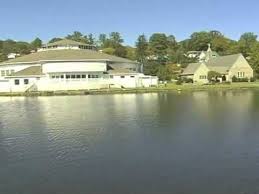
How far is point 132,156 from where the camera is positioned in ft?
54.1

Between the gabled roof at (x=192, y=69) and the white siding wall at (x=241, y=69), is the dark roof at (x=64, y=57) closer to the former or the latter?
the gabled roof at (x=192, y=69)

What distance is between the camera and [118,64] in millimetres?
85188

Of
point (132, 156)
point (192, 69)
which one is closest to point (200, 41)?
point (192, 69)

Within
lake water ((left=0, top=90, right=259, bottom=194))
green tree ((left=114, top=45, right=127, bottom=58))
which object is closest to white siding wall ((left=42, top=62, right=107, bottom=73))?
lake water ((left=0, top=90, right=259, bottom=194))

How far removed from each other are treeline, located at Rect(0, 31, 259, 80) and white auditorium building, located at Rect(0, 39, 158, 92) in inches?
673

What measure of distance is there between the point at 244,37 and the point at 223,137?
130 metres

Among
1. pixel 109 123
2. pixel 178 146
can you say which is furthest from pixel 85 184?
pixel 109 123

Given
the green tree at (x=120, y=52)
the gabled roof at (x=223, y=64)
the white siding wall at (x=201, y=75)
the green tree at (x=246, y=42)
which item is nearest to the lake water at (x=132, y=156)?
the white siding wall at (x=201, y=75)

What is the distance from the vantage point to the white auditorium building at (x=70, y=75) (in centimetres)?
7106

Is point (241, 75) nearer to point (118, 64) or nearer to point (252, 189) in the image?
point (118, 64)

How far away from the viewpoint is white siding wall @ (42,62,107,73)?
240 ft

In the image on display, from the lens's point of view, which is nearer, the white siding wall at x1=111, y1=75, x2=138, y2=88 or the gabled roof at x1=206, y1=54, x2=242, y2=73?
the white siding wall at x1=111, y1=75, x2=138, y2=88

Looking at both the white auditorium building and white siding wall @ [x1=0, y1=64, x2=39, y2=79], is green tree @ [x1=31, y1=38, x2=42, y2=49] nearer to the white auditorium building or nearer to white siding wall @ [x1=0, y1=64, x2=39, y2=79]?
white siding wall @ [x1=0, y1=64, x2=39, y2=79]

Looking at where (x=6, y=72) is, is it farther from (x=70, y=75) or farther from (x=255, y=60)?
(x=255, y=60)
